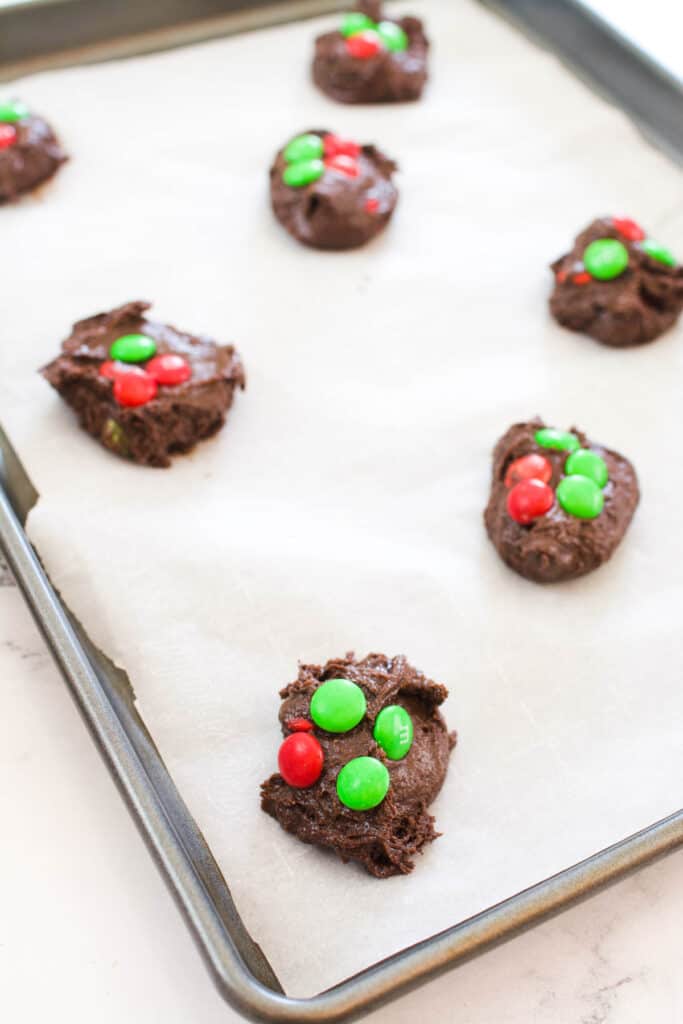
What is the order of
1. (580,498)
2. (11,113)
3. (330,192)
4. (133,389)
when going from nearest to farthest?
(580,498) → (133,389) → (330,192) → (11,113)

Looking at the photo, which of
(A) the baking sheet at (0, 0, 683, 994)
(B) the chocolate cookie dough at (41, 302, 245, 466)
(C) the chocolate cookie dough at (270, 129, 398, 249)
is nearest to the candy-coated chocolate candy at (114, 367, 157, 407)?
Result: (B) the chocolate cookie dough at (41, 302, 245, 466)

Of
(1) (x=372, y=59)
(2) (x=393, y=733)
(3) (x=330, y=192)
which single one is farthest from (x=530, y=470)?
(1) (x=372, y=59)

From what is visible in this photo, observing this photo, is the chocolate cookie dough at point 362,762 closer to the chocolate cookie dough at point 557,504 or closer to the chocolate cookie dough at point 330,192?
the chocolate cookie dough at point 557,504

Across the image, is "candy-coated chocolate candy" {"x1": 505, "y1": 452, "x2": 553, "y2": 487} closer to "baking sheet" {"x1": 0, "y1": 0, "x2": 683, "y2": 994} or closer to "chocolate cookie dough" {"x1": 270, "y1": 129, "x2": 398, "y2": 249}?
"baking sheet" {"x1": 0, "y1": 0, "x2": 683, "y2": 994}

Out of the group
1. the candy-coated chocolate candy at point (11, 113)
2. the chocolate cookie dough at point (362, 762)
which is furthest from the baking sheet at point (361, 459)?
the candy-coated chocolate candy at point (11, 113)

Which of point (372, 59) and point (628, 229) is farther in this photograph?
point (372, 59)

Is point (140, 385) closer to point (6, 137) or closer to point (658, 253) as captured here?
point (6, 137)

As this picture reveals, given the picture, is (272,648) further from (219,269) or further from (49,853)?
(219,269)
